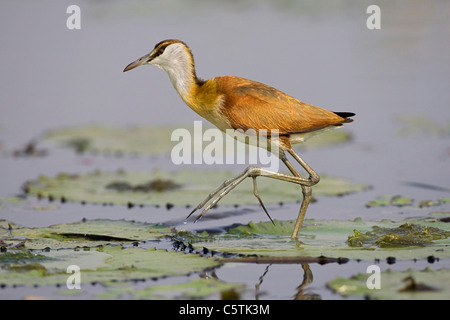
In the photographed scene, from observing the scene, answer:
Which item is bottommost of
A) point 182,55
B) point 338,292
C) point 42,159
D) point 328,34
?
point 338,292

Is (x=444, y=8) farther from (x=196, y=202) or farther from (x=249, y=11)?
(x=196, y=202)

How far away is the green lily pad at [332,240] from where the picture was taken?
6941mm

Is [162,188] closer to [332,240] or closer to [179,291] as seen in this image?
[332,240]

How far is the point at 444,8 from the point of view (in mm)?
26125

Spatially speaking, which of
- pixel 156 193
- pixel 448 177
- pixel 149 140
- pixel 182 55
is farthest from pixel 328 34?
pixel 182 55

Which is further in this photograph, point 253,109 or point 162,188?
point 162,188

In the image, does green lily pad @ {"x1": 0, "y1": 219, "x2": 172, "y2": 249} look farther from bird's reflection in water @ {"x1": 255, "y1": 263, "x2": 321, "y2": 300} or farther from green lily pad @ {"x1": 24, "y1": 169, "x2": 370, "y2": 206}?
bird's reflection in water @ {"x1": 255, "y1": 263, "x2": 321, "y2": 300}

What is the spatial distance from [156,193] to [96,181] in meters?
1.05

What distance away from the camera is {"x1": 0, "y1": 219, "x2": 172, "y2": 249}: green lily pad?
7.44m

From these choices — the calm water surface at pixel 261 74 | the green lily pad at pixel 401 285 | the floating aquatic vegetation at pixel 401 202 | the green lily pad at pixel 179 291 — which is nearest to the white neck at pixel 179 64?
the calm water surface at pixel 261 74

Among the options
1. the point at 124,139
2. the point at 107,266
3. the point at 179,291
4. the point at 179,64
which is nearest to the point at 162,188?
the point at 179,64

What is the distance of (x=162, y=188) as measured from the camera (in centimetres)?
1027

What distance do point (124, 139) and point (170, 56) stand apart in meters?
5.07

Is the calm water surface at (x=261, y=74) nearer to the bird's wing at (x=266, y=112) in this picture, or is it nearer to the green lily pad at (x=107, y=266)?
the green lily pad at (x=107, y=266)
